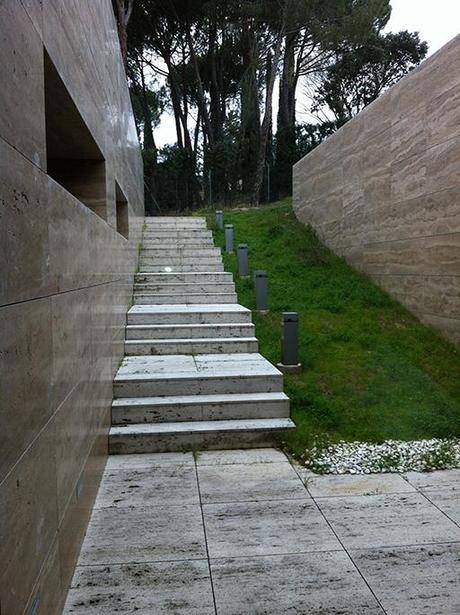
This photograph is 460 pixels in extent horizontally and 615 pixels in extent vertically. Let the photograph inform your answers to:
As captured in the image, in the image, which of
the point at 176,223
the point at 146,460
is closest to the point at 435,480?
the point at 146,460

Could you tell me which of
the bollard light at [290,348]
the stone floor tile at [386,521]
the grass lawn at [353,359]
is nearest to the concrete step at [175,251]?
the grass lawn at [353,359]

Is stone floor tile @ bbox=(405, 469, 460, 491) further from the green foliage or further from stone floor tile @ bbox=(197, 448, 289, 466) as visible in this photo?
the green foliage

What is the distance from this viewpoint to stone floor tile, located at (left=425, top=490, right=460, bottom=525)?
3.00 meters

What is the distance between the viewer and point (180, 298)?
7422 millimetres

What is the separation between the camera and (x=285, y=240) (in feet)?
34.5

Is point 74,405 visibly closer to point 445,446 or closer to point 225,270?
point 445,446

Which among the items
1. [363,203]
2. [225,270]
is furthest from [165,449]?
[363,203]

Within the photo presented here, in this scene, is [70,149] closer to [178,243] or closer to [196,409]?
[196,409]

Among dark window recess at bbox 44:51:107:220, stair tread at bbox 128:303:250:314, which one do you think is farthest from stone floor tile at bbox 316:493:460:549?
stair tread at bbox 128:303:250:314

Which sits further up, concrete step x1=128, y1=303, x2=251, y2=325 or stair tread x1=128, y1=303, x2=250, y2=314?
stair tread x1=128, y1=303, x2=250, y2=314

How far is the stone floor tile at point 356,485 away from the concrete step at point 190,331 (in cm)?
265

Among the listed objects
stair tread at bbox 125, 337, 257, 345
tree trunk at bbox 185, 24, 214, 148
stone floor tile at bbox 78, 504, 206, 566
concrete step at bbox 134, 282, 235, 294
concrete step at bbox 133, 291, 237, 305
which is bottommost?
stone floor tile at bbox 78, 504, 206, 566

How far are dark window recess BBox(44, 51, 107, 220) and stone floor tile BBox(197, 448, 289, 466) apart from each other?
226cm

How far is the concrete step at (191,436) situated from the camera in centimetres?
404
